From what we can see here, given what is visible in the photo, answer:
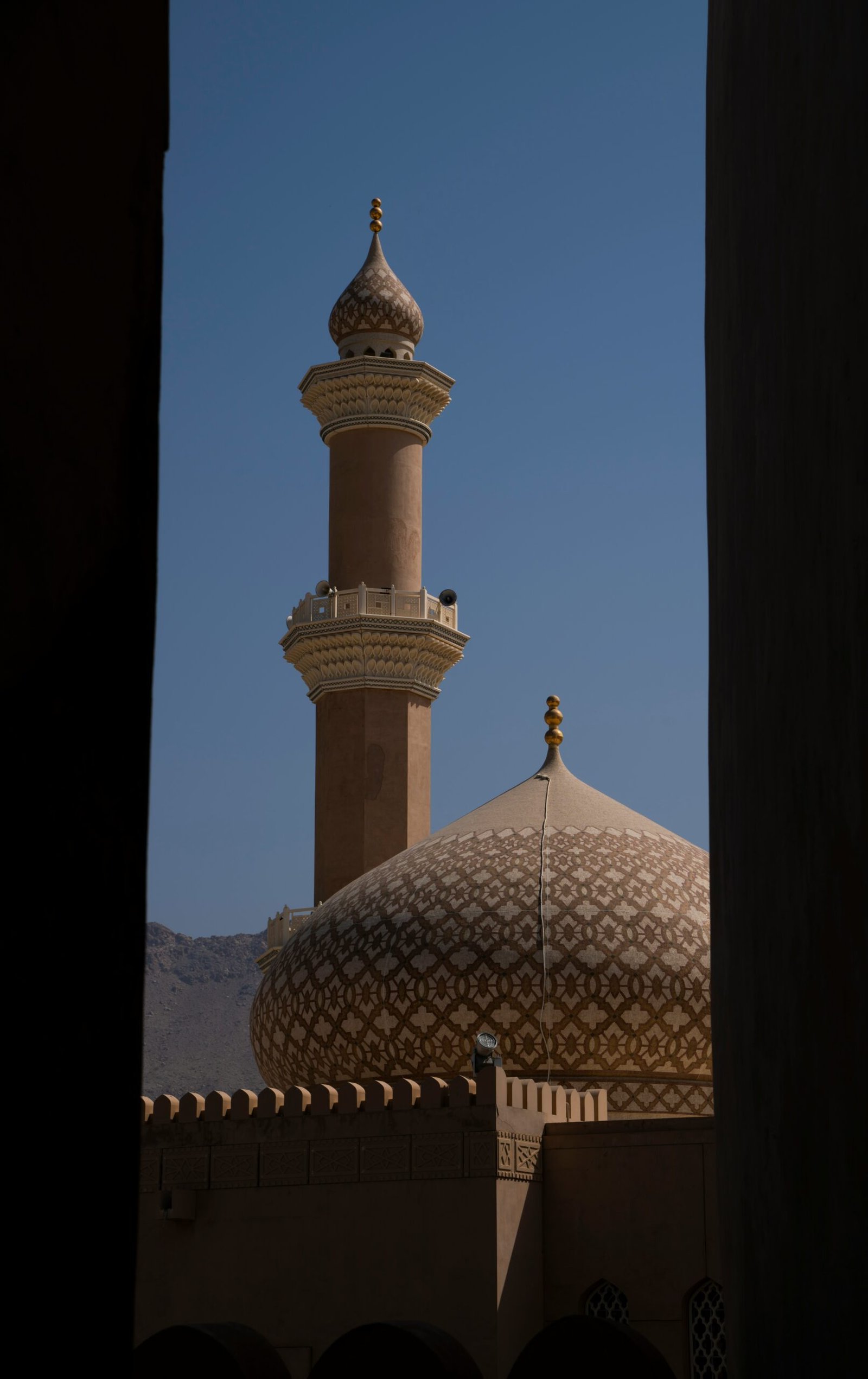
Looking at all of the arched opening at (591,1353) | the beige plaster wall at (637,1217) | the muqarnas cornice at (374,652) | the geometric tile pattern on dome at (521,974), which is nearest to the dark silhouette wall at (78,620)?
the arched opening at (591,1353)

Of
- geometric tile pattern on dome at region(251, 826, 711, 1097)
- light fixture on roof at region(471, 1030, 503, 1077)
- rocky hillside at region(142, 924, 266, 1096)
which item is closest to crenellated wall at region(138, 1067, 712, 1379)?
light fixture on roof at region(471, 1030, 503, 1077)

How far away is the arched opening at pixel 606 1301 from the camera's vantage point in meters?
8.86

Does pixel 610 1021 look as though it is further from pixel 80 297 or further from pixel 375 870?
pixel 80 297

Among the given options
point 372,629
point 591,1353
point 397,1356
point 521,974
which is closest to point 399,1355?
point 397,1356

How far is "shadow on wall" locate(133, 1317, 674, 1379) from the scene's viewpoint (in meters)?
3.28

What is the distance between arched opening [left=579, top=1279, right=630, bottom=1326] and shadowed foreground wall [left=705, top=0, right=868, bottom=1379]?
18.8 ft

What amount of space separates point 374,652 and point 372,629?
232mm

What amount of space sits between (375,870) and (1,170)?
34.1ft

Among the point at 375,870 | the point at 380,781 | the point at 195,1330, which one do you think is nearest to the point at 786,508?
the point at 195,1330

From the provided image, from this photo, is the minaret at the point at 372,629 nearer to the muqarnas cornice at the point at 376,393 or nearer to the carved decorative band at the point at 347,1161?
the muqarnas cornice at the point at 376,393

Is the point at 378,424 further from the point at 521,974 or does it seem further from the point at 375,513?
the point at 521,974

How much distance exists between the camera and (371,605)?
14930mm

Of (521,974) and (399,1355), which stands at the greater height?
(521,974)

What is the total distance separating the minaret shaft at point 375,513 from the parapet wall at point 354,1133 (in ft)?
20.8
